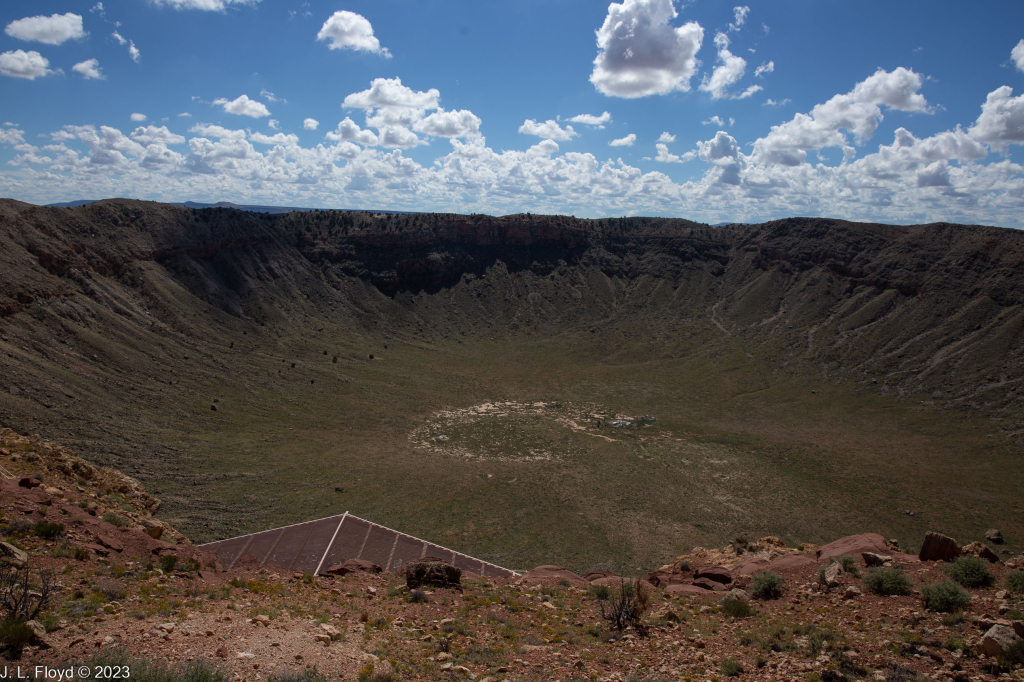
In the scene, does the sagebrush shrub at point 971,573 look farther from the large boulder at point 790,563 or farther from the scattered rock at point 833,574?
the large boulder at point 790,563

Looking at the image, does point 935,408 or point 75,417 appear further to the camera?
point 935,408

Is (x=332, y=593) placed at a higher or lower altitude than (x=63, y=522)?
lower

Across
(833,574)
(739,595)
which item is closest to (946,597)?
(833,574)

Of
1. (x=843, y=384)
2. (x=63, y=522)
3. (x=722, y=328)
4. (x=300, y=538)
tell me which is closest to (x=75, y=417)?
(x=300, y=538)

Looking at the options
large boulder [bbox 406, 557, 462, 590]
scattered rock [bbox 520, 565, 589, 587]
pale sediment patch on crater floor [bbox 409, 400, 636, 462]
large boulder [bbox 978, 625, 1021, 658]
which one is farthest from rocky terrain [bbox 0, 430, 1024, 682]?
pale sediment patch on crater floor [bbox 409, 400, 636, 462]

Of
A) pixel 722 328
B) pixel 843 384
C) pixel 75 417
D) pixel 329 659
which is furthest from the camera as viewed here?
Answer: pixel 722 328

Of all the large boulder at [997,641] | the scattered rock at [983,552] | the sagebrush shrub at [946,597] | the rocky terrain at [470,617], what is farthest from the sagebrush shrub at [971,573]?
the large boulder at [997,641]

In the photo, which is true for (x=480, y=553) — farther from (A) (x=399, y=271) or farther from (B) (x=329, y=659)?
(A) (x=399, y=271)

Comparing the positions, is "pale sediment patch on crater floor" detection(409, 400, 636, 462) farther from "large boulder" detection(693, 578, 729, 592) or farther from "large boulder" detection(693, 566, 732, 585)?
"large boulder" detection(693, 578, 729, 592)
